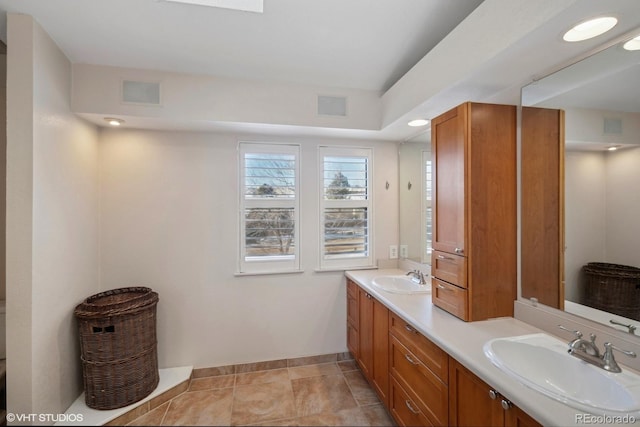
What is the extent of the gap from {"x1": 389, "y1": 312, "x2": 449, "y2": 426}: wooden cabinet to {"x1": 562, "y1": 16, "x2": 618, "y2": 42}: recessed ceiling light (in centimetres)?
146

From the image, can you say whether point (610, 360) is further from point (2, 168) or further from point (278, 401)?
point (2, 168)

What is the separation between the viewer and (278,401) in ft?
7.25

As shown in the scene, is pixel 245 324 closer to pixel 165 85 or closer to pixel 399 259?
pixel 399 259

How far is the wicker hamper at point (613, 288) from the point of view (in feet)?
3.78

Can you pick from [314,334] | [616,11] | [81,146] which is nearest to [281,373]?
[314,334]

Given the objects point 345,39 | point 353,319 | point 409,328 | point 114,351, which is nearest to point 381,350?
point 409,328

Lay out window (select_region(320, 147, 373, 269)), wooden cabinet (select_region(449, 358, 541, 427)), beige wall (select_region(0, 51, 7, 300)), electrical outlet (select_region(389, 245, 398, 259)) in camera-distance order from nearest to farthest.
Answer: wooden cabinet (select_region(449, 358, 541, 427)), beige wall (select_region(0, 51, 7, 300)), window (select_region(320, 147, 373, 269)), electrical outlet (select_region(389, 245, 398, 259))

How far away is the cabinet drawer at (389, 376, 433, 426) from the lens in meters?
1.56

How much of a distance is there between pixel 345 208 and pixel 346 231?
0.23 m

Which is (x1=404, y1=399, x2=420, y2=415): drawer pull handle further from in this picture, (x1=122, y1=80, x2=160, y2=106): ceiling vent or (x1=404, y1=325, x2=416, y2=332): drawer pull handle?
(x1=122, y1=80, x2=160, y2=106): ceiling vent

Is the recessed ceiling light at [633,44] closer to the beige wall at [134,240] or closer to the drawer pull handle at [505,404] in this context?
the drawer pull handle at [505,404]

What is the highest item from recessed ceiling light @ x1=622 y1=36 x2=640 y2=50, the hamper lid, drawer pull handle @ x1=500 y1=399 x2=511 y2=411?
recessed ceiling light @ x1=622 y1=36 x2=640 y2=50

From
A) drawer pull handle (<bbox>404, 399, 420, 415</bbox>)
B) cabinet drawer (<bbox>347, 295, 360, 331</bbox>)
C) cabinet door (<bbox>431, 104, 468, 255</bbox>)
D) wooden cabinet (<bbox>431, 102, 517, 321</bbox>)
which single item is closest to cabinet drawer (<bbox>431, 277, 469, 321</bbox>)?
wooden cabinet (<bbox>431, 102, 517, 321</bbox>)

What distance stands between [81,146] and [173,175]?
642mm
